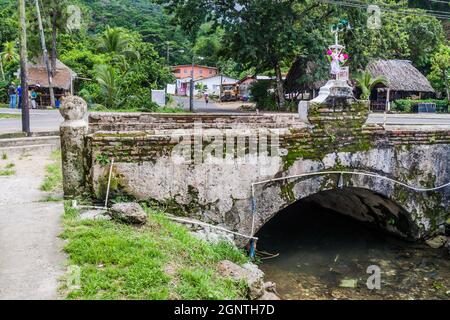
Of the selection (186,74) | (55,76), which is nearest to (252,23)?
(55,76)

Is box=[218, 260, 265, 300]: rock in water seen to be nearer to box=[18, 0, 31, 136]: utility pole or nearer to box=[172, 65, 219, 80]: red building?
box=[18, 0, 31, 136]: utility pole

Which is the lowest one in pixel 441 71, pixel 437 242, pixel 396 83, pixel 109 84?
pixel 437 242

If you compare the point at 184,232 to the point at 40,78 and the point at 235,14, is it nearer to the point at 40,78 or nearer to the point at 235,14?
the point at 235,14

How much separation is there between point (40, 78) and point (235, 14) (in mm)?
17304

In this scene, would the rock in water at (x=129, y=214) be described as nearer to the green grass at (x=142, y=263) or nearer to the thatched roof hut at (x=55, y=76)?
the green grass at (x=142, y=263)

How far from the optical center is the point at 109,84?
2197cm

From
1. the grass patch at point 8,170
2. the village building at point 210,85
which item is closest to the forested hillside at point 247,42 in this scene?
the grass patch at point 8,170

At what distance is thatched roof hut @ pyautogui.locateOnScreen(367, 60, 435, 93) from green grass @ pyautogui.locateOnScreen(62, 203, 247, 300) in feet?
99.1

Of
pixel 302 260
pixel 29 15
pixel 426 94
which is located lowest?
pixel 302 260

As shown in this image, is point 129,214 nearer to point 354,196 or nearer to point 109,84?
point 354,196

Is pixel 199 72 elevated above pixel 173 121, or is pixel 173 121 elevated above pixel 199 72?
pixel 199 72

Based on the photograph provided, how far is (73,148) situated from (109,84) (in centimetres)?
1600
